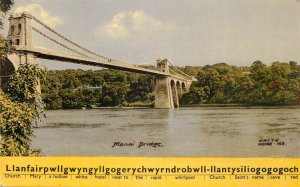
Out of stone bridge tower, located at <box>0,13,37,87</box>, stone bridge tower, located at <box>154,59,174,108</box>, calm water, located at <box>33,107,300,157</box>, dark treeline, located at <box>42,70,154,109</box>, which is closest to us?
calm water, located at <box>33,107,300,157</box>

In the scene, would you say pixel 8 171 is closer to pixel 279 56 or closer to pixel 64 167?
pixel 64 167

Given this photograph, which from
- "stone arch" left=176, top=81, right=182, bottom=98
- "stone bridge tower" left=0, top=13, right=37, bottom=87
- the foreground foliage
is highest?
"stone bridge tower" left=0, top=13, right=37, bottom=87

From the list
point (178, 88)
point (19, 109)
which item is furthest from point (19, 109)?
point (178, 88)

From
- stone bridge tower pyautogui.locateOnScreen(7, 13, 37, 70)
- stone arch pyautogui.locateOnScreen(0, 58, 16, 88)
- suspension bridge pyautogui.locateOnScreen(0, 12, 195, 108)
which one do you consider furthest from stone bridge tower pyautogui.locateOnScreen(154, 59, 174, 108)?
stone arch pyautogui.locateOnScreen(0, 58, 16, 88)

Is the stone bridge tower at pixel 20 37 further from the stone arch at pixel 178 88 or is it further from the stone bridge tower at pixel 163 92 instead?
the stone arch at pixel 178 88

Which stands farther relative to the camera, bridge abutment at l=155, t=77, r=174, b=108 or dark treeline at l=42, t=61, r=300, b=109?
bridge abutment at l=155, t=77, r=174, b=108

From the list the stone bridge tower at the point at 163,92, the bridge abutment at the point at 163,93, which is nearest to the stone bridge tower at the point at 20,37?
the stone bridge tower at the point at 163,92

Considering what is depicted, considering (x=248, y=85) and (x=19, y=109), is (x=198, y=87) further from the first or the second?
(x=19, y=109)

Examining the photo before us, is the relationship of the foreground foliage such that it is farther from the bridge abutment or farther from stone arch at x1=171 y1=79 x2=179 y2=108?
stone arch at x1=171 y1=79 x2=179 y2=108
